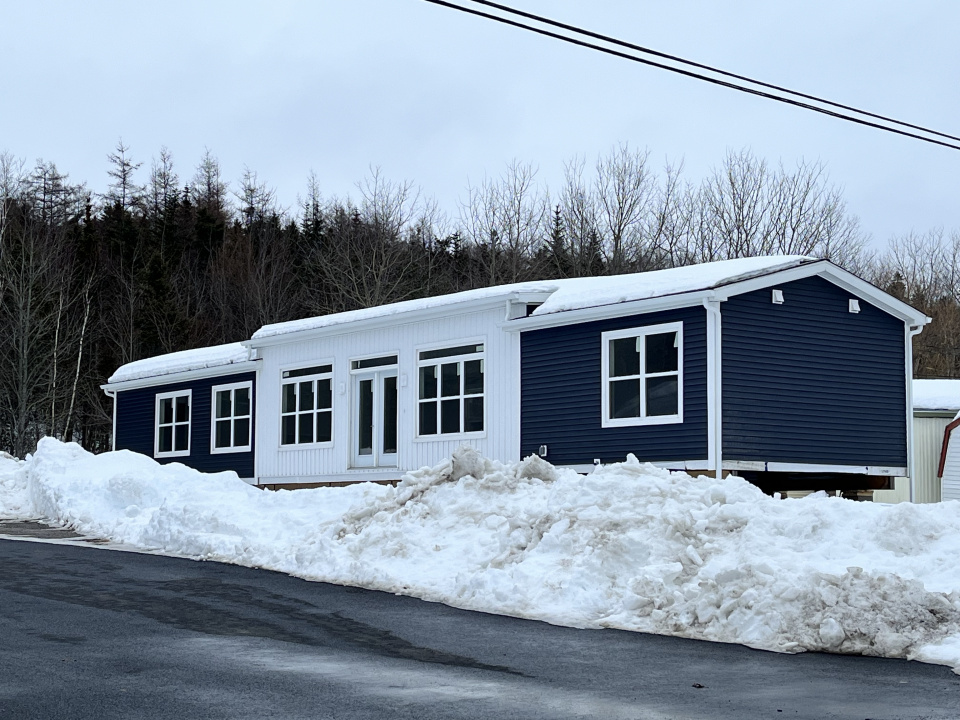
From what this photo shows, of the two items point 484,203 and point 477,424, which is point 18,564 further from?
point 484,203

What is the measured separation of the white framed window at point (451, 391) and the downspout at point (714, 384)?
15.1ft

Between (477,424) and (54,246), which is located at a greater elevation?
(54,246)

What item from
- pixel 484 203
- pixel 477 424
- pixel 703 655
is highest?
pixel 484 203

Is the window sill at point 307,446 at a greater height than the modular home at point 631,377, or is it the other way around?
the modular home at point 631,377

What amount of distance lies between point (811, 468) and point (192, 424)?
14834 millimetres

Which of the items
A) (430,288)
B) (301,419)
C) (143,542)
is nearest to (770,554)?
(143,542)

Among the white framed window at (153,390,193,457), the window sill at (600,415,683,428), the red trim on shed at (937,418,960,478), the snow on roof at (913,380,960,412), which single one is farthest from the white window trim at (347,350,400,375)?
the snow on roof at (913,380,960,412)

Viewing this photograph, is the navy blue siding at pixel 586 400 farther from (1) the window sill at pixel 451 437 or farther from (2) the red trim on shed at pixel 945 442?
(2) the red trim on shed at pixel 945 442

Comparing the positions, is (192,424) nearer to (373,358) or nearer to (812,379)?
(373,358)

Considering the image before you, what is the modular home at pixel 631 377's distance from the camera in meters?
17.1

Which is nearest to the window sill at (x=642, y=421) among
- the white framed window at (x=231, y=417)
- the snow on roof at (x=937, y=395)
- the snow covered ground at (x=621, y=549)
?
the snow covered ground at (x=621, y=549)

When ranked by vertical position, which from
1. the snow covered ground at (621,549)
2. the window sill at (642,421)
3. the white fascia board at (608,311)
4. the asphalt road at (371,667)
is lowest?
the asphalt road at (371,667)

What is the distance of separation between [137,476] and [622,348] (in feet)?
25.9

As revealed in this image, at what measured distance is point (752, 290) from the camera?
1744 centimetres
